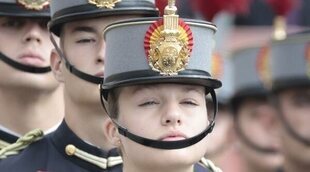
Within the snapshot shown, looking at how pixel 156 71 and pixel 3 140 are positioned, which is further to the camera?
pixel 3 140

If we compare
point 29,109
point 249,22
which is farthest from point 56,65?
point 249,22

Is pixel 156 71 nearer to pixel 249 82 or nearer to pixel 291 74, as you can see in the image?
pixel 291 74

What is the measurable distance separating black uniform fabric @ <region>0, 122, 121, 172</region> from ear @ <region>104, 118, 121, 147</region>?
70cm

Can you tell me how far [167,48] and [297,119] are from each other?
157 inches

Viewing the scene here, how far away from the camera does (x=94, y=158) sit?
11.5 metres

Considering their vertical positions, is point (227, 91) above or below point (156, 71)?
below

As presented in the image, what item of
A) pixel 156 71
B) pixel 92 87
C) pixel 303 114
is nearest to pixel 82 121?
pixel 92 87

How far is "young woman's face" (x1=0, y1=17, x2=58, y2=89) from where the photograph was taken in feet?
40.1

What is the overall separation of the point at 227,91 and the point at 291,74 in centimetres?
230

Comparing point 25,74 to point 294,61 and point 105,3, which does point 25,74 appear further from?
point 294,61

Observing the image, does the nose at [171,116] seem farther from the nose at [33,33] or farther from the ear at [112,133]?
the nose at [33,33]

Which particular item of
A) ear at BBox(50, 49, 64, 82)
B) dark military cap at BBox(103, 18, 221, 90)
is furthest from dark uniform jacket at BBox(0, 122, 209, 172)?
dark military cap at BBox(103, 18, 221, 90)

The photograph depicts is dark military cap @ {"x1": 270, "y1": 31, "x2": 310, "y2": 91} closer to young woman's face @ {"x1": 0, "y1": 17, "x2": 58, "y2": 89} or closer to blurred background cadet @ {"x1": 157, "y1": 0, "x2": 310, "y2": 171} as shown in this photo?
blurred background cadet @ {"x1": 157, "y1": 0, "x2": 310, "y2": 171}

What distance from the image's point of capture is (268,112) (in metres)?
16.0
